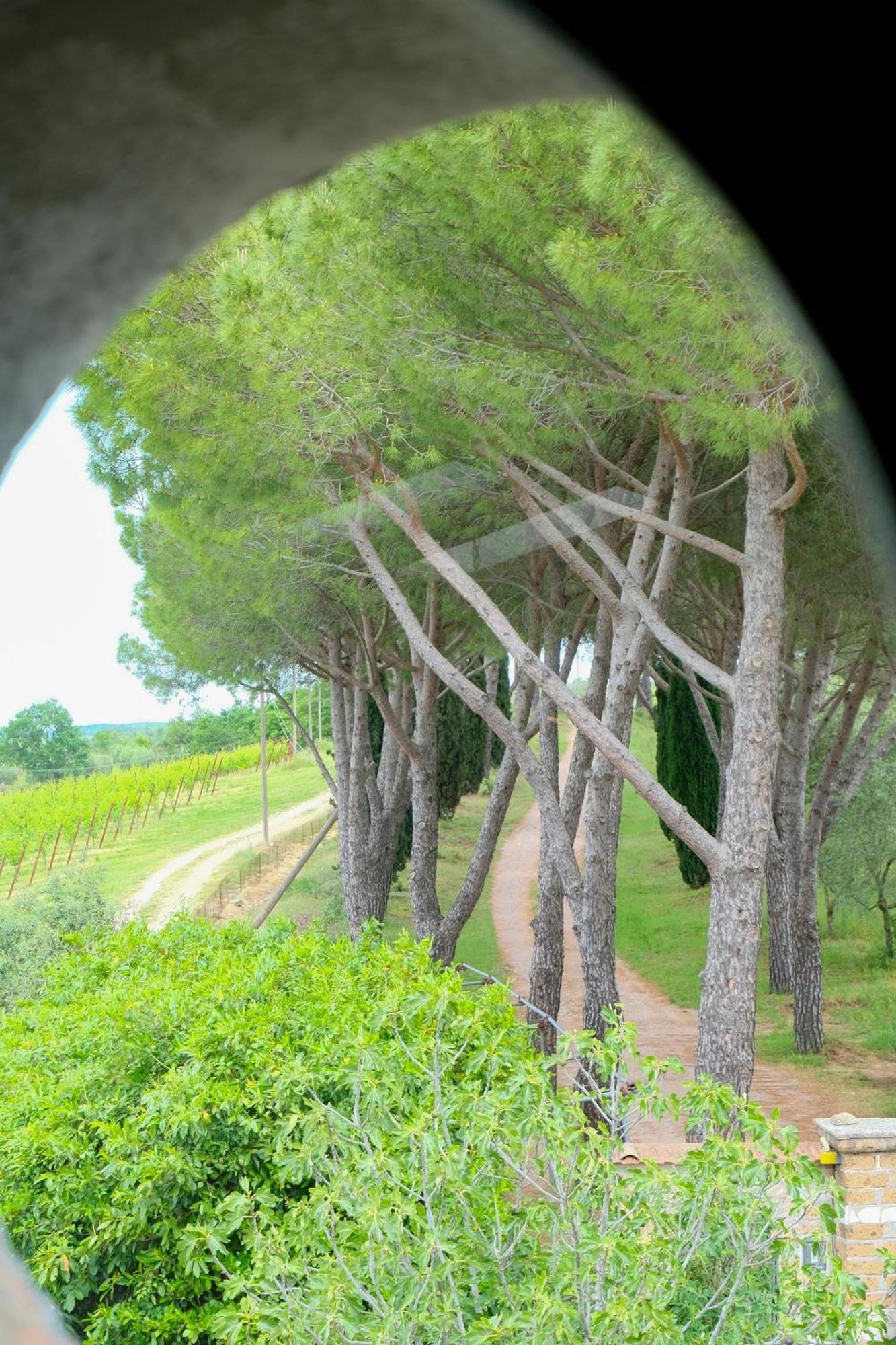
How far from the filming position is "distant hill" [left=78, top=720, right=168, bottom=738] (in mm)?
24172

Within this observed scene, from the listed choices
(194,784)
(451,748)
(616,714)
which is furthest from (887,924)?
(194,784)

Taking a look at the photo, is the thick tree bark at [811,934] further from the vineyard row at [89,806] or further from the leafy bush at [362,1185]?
the vineyard row at [89,806]

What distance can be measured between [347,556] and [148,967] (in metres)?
5.87

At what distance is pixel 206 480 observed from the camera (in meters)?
9.98

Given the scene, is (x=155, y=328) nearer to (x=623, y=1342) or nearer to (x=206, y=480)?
(x=206, y=480)

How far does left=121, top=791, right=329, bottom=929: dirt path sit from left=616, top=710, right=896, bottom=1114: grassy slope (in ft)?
23.3

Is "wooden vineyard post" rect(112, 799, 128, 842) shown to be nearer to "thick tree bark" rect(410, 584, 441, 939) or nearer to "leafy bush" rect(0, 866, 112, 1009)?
"leafy bush" rect(0, 866, 112, 1009)

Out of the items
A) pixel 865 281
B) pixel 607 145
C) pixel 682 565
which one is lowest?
pixel 865 281

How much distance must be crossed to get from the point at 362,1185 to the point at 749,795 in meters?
4.71

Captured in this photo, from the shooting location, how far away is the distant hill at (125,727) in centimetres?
2417

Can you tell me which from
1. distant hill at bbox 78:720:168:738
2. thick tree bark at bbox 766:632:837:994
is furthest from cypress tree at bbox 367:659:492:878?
distant hill at bbox 78:720:168:738

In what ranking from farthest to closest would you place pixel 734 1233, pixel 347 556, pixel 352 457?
pixel 347 556, pixel 352 457, pixel 734 1233

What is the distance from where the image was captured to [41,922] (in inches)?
664

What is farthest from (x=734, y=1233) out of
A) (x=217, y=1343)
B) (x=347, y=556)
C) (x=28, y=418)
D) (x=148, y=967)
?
(x=347, y=556)
